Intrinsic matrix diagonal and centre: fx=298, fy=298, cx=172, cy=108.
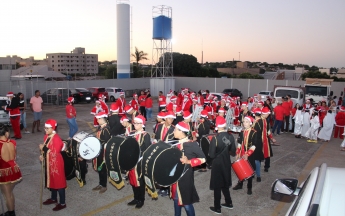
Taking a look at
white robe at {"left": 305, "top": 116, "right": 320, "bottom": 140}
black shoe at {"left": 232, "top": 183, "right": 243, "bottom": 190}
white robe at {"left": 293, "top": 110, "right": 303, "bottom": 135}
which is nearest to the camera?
black shoe at {"left": 232, "top": 183, "right": 243, "bottom": 190}

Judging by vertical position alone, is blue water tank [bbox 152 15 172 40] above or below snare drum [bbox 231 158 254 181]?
above

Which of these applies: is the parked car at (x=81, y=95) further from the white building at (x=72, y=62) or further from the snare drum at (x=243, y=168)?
the white building at (x=72, y=62)

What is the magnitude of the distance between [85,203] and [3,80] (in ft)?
68.7

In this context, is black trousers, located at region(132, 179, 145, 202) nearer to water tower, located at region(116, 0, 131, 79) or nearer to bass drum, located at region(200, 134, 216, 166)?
bass drum, located at region(200, 134, 216, 166)

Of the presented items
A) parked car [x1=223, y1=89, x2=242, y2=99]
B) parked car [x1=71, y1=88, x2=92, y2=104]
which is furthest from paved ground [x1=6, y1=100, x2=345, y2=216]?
parked car [x1=223, y1=89, x2=242, y2=99]

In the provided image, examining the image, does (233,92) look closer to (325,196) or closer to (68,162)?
(68,162)

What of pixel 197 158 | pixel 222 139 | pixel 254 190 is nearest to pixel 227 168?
pixel 222 139

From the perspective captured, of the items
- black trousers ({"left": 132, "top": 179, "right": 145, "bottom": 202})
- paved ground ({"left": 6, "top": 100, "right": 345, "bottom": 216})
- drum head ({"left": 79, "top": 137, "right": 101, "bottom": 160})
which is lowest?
paved ground ({"left": 6, "top": 100, "right": 345, "bottom": 216})

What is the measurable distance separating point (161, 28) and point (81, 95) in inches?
532

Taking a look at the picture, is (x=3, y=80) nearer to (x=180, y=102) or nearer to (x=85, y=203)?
(x=180, y=102)

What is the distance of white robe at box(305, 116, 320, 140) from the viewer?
12.3 m

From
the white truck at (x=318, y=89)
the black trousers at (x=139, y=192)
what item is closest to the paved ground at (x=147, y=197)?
the black trousers at (x=139, y=192)

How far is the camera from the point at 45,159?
558cm

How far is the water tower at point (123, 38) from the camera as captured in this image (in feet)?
124
